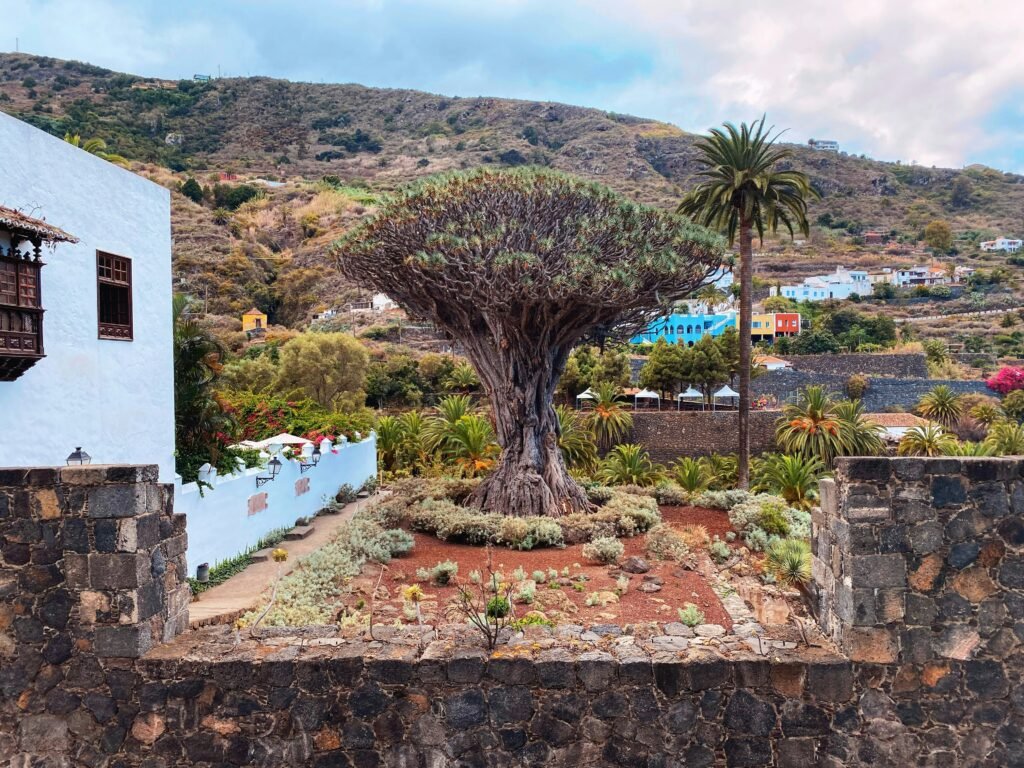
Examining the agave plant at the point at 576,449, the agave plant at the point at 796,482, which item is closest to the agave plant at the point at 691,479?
the agave plant at the point at 796,482

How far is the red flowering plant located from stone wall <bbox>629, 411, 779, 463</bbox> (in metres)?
17.0

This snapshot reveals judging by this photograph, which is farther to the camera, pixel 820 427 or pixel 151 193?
pixel 820 427

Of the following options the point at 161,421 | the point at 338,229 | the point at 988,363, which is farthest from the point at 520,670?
the point at 338,229

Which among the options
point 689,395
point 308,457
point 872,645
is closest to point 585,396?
point 689,395

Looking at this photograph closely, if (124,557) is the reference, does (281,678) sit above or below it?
below

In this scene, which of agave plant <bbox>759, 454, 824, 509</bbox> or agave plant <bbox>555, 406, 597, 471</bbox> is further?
agave plant <bbox>555, 406, 597, 471</bbox>

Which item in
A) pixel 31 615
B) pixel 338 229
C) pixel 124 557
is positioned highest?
pixel 338 229

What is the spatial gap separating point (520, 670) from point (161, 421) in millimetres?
8685

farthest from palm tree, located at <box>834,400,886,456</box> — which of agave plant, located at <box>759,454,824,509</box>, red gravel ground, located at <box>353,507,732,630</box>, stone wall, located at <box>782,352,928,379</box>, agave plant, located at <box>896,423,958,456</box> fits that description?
stone wall, located at <box>782,352,928,379</box>

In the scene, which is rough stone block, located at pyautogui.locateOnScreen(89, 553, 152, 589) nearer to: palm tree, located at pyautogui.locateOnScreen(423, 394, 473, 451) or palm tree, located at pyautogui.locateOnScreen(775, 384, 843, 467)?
palm tree, located at pyautogui.locateOnScreen(423, 394, 473, 451)

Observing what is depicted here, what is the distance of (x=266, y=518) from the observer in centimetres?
1334

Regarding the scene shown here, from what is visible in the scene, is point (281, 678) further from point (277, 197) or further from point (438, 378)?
point (277, 197)

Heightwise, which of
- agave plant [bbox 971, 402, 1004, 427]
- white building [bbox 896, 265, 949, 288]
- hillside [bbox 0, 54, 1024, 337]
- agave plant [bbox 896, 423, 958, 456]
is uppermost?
hillside [bbox 0, 54, 1024, 337]

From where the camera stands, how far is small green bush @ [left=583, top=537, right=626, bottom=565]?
11.1 metres
